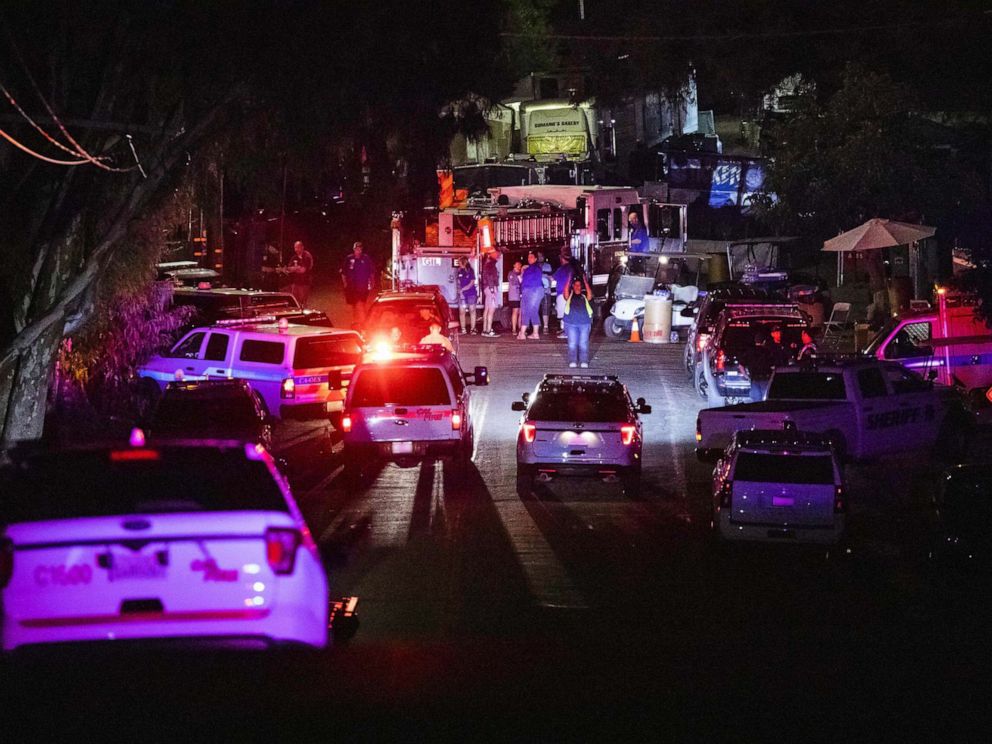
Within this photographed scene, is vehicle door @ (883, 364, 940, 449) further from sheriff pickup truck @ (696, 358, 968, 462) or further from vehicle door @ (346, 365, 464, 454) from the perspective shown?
vehicle door @ (346, 365, 464, 454)

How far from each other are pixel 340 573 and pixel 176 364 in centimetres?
1205

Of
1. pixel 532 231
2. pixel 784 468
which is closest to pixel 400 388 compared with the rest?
pixel 784 468

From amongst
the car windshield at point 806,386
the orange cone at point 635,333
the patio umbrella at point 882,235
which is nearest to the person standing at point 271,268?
the orange cone at point 635,333

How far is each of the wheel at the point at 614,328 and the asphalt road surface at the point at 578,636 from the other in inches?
492

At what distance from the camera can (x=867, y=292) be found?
38.9 metres

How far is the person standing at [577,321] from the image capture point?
93.7 ft

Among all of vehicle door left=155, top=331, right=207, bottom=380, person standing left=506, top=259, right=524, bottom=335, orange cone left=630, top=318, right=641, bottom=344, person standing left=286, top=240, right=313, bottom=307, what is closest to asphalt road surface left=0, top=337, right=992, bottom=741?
vehicle door left=155, top=331, right=207, bottom=380

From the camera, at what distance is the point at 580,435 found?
2005 cm

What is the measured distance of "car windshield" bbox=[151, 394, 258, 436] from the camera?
20.1 metres

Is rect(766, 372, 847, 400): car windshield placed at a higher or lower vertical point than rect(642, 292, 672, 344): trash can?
lower

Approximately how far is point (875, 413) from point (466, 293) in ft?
51.5

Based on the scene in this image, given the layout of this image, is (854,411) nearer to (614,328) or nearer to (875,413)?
(875,413)

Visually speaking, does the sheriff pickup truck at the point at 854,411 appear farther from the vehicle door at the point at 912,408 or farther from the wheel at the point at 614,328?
the wheel at the point at 614,328

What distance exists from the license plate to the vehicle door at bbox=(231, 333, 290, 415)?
16.7 meters
